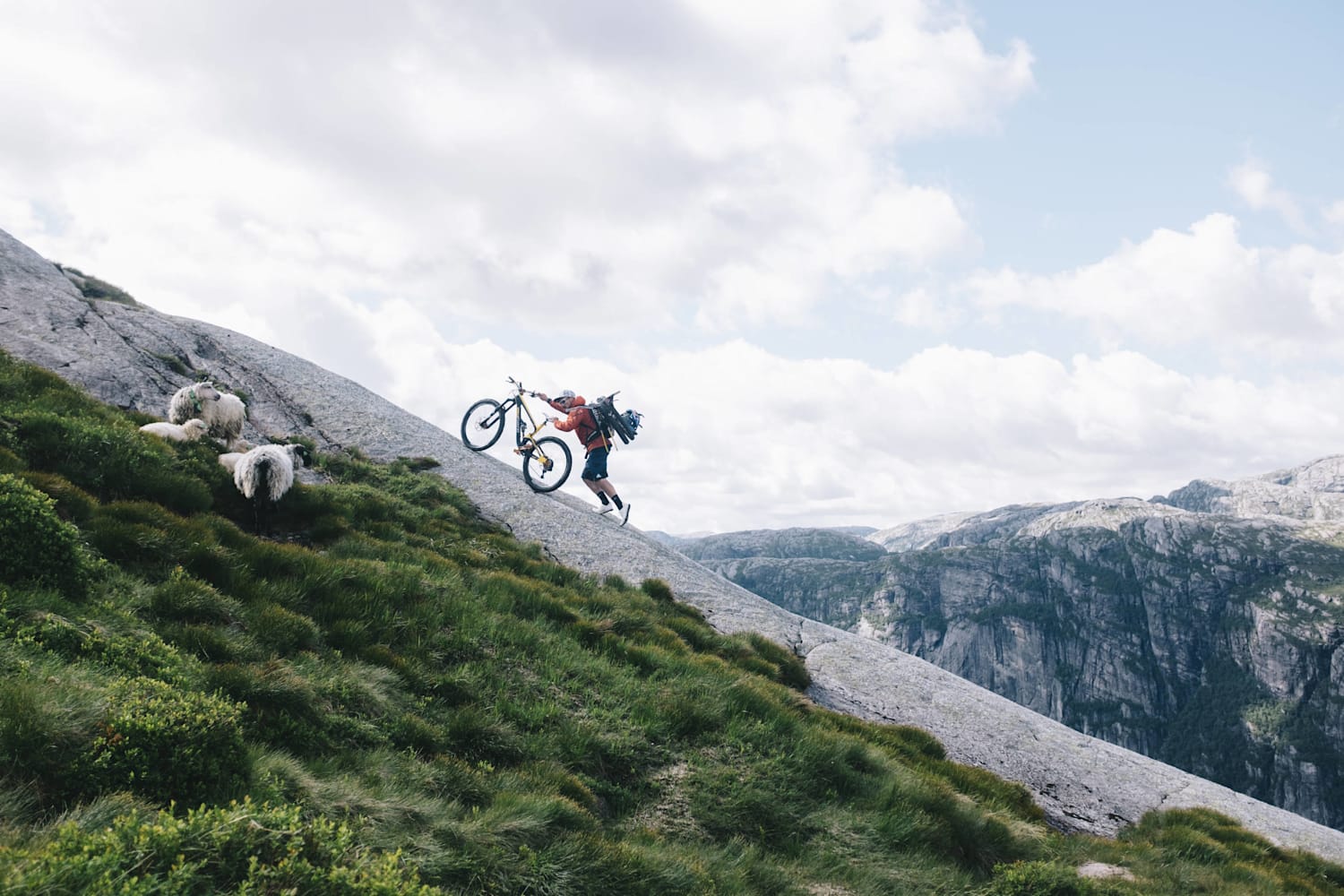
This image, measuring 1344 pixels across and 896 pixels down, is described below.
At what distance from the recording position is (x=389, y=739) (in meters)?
8.09

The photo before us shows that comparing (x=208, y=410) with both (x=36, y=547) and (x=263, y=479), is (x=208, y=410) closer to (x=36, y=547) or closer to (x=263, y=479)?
(x=263, y=479)

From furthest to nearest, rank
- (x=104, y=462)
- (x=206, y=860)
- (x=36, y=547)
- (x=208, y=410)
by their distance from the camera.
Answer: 1. (x=208, y=410)
2. (x=104, y=462)
3. (x=36, y=547)
4. (x=206, y=860)

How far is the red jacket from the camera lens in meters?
25.9

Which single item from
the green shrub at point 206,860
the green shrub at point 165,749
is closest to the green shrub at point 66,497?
the green shrub at point 165,749

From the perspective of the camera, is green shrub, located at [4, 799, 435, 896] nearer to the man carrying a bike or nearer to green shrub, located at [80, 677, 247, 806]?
green shrub, located at [80, 677, 247, 806]

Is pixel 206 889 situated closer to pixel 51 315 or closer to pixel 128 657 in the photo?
pixel 128 657

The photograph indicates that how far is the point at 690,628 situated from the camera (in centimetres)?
1644

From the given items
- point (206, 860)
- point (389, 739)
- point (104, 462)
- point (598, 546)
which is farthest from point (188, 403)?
point (206, 860)

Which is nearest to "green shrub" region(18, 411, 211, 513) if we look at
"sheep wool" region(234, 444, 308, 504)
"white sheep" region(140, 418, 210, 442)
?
"sheep wool" region(234, 444, 308, 504)

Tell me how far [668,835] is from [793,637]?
473 inches

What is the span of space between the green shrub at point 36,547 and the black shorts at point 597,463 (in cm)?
1826

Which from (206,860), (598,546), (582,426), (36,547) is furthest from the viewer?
(582,426)

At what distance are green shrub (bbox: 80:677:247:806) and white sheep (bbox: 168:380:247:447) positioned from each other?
11841mm

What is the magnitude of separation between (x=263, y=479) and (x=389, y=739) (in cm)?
765
